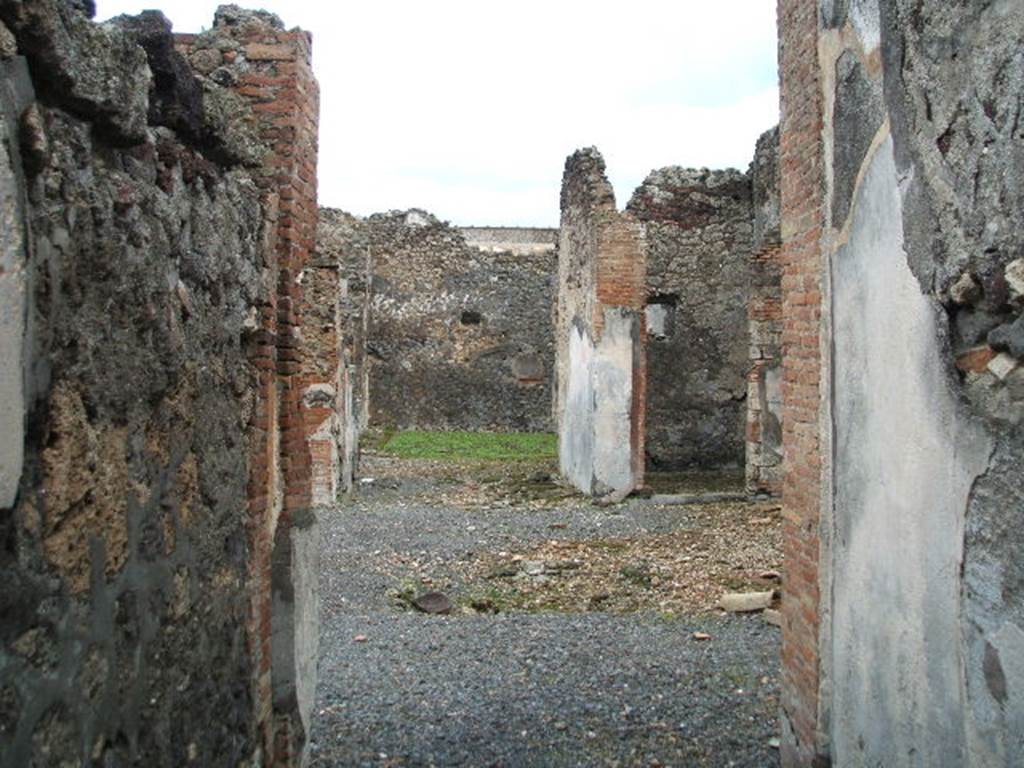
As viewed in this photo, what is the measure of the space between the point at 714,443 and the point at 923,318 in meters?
12.3

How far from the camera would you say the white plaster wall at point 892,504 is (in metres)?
2.59

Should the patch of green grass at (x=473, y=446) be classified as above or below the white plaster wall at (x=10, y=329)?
below

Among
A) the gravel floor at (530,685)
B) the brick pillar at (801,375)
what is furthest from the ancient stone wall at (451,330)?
the brick pillar at (801,375)

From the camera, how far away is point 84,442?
1.99m

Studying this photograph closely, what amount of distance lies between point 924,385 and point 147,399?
204 cm

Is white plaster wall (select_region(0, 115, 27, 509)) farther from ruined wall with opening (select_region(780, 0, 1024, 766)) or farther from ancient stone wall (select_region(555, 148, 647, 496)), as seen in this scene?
ancient stone wall (select_region(555, 148, 647, 496))

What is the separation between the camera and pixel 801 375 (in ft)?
12.7

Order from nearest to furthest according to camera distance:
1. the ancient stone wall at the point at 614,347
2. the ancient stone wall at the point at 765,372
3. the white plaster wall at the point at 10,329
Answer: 1. the white plaster wall at the point at 10,329
2. the ancient stone wall at the point at 765,372
3. the ancient stone wall at the point at 614,347

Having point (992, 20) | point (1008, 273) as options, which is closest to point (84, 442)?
point (1008, 273)

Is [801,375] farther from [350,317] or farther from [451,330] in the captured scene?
[451,330]

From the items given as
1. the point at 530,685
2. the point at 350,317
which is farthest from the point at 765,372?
the point at 350,317

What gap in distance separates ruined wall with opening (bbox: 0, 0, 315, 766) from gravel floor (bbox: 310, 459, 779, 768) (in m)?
0.89

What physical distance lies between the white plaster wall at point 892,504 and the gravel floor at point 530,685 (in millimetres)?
1079

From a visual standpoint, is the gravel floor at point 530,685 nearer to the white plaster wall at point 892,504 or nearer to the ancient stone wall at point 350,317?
the white plaster wall at point 892,504
